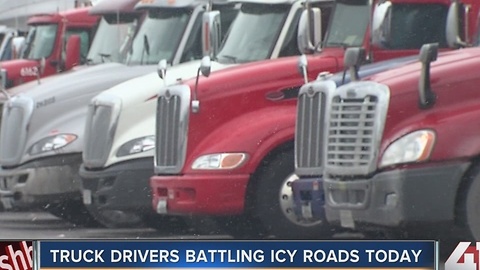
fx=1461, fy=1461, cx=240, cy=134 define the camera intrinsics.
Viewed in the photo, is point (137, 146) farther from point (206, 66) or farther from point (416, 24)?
point (416, 24)

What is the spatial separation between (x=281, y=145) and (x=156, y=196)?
1.73 ft

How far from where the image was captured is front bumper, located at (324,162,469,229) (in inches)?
214

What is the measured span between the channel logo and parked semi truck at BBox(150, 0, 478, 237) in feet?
2.09

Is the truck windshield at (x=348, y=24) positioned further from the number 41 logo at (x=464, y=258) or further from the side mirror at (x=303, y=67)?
the number 41 logo at (x=464, y=258)

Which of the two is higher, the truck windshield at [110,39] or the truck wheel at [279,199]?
the truck windshield at [110,39]

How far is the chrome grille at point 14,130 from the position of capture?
5848mm

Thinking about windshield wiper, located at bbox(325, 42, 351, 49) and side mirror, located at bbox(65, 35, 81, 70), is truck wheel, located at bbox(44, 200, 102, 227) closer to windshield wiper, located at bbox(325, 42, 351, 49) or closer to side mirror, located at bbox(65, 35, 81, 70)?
side mirror, located at bbox(65, 35, 81, 70)

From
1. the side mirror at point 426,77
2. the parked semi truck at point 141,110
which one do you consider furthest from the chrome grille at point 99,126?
the side mirror at point 426,77

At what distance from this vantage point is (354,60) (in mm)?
5609

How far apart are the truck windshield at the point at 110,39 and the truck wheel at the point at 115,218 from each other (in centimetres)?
62

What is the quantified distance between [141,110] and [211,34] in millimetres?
414

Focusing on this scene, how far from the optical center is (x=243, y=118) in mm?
5684

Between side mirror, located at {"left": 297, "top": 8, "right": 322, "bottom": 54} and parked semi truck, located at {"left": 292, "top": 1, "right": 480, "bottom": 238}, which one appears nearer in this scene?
parked semi truck, located at {"left": 292, "top": 1, "right": 480, "bottom": 238}

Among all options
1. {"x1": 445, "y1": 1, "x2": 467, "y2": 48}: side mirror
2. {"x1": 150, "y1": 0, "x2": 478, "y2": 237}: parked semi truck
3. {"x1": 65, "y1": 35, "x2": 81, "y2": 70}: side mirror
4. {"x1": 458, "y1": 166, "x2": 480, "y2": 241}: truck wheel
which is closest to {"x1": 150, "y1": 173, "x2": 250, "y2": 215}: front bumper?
{"x1": 150, "y1": 0, "x2": 478, "y2": 237}: parked semi truck
